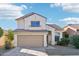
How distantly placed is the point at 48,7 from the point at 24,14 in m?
0.85

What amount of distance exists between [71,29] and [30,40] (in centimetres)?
158

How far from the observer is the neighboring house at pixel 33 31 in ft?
39.4

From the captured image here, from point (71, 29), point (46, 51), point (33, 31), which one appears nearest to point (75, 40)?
point (71, 29)

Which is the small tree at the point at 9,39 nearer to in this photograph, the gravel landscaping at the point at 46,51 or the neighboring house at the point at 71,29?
the gravel landscaping at the point at 46,51

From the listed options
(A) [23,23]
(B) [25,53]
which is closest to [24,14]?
(A) [23,23]

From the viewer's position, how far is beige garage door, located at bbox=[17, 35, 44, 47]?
12324mm

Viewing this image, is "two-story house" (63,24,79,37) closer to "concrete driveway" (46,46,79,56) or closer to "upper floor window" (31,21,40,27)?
"concrete driveway" (46,46,79,56)

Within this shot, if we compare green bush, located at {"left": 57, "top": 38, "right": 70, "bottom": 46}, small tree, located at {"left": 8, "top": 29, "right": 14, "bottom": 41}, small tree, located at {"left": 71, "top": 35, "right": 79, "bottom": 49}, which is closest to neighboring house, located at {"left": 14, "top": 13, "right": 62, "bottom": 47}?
small tree, located at {"left": 8, "top": 29, "right": 14, "bottom": 41}

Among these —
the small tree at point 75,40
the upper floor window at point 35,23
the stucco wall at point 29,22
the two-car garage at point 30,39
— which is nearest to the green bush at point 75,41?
the small tree at point 75,40

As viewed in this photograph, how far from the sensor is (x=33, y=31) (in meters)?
12.2

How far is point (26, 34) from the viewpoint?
40.7 feet

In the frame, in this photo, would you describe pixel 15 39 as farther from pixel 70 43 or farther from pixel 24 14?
pixel 70 43

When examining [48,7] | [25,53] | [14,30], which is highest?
[48,7]

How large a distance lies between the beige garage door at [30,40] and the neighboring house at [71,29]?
1092 mm
